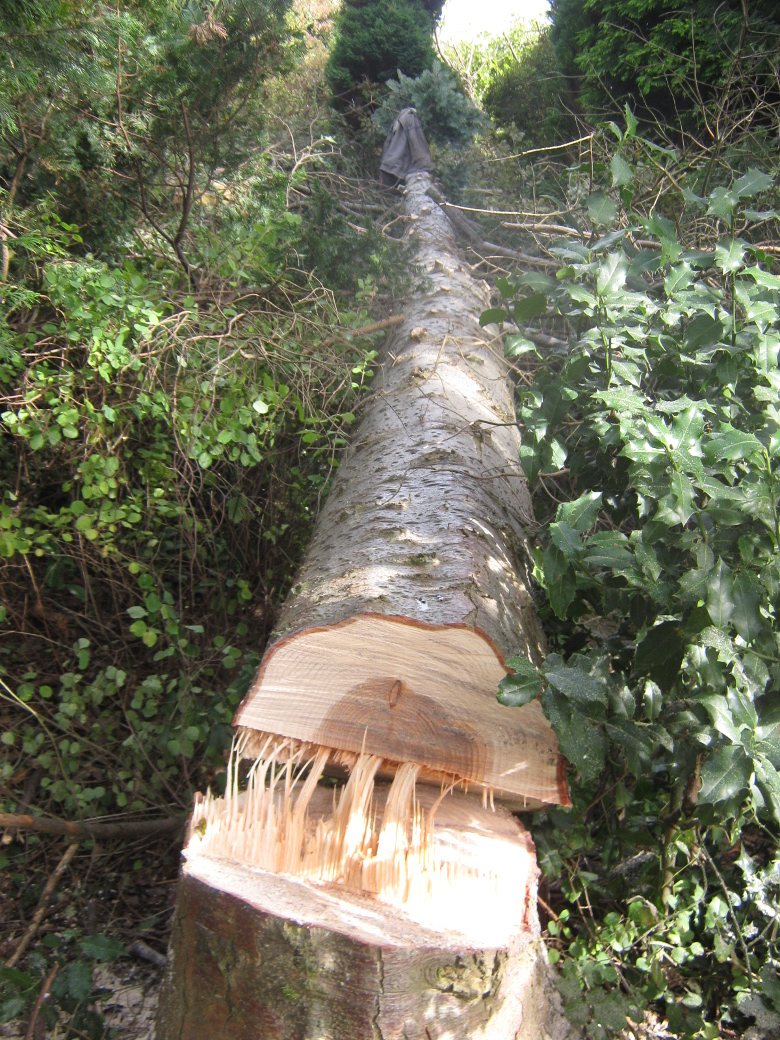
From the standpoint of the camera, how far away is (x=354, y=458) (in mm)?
2525

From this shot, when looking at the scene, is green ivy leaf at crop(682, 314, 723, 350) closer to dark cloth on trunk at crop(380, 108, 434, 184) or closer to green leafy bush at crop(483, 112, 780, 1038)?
green leafy bush at crop(483, 112, 780, 1038)

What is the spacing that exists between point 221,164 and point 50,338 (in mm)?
1487

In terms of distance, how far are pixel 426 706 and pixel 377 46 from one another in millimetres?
7945

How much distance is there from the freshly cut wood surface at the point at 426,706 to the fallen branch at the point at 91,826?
41.4 inches

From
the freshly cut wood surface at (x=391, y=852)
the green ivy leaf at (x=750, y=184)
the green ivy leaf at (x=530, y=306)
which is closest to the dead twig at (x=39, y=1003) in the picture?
the freshly cut wood surface at (x=391, y=852)

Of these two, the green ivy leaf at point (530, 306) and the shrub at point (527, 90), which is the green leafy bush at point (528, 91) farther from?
the green ivy leaf at point (530, 306)

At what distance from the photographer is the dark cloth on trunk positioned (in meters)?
6.05

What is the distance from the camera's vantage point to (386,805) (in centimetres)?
149

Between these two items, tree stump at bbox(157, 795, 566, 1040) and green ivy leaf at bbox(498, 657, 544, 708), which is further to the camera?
green ivy leaf at bbox(498, 657, 544, 708)

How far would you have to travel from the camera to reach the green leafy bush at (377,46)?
7.27 meters

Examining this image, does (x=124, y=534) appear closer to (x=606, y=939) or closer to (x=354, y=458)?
(x=354, y=458)

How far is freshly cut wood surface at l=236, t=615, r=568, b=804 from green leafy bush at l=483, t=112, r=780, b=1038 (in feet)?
0.63

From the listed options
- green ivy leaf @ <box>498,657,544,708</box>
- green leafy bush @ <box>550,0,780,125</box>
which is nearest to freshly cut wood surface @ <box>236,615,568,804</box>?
green ivy leaf @ <box>498,657,544,708</box>

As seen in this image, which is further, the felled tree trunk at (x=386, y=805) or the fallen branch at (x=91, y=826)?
the fallen branch at (x=91, y=826)
